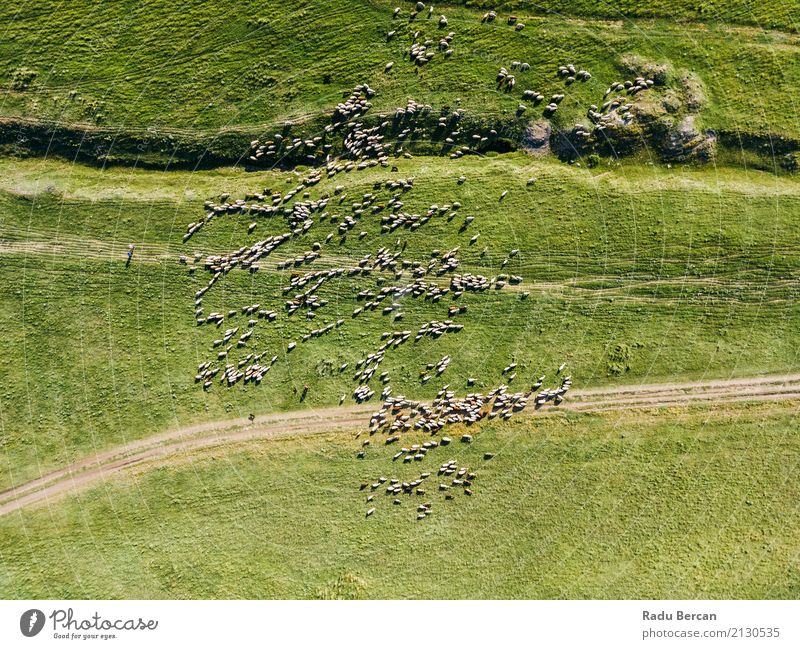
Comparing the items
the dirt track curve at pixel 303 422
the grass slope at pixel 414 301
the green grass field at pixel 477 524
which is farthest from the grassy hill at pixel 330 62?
the green grass field at pixel 477 524

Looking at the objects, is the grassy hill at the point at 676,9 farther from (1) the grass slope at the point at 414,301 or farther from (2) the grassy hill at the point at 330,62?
(1) the grass slope at the point at 414,301

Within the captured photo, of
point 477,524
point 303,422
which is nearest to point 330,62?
point 303,422

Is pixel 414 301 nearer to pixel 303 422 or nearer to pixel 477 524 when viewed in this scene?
pixel 303 422

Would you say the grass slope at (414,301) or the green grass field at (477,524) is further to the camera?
the grass slope at (414,301)

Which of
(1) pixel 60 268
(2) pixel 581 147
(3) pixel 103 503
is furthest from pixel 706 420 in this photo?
(1) pixel 60 268
